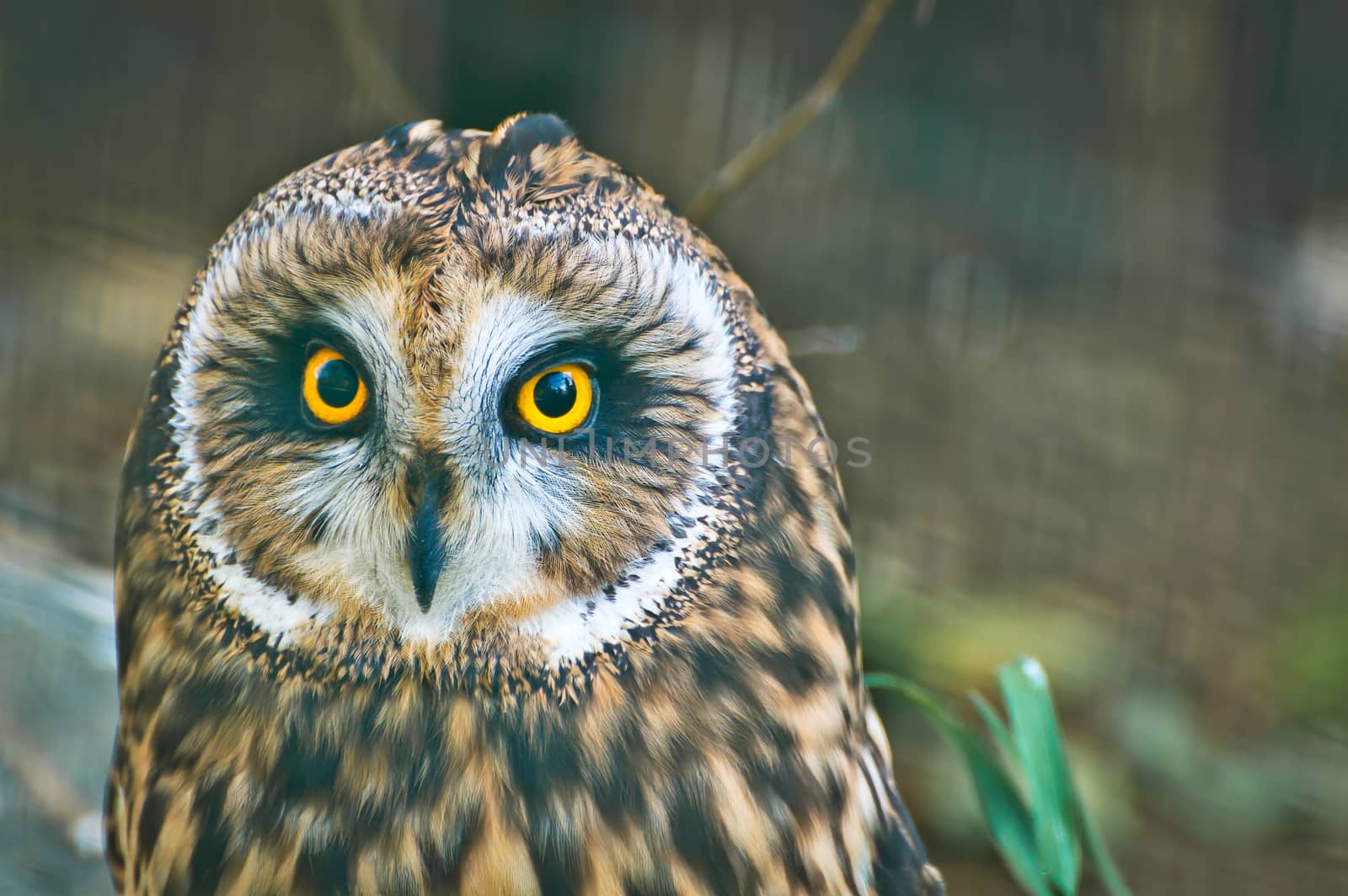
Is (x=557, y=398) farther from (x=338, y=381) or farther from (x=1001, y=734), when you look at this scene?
(x=1001, y=734)

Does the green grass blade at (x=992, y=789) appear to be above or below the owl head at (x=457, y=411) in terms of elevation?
below

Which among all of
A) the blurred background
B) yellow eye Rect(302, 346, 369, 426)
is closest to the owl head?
yellow eye Rect(302, 346, 369, 426)

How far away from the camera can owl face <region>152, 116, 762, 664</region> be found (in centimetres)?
78

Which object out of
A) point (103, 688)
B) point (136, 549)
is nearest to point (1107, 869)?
point (136, 549)

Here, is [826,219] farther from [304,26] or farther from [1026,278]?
[304,26]

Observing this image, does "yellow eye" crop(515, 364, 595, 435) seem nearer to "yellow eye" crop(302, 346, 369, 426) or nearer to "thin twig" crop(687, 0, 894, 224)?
"yellow eye" crop(302, 346, 369, 426)

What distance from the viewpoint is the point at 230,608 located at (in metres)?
0.91

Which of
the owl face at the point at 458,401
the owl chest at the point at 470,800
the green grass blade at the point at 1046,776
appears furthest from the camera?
the green grass blade at the point at 1046,776

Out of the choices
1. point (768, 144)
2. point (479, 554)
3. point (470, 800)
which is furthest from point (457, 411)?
point (768, 144)

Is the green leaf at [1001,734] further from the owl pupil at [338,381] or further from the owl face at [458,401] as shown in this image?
the owl pupil at [338,381]

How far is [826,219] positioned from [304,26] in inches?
51.4

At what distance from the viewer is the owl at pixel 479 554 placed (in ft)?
2.60

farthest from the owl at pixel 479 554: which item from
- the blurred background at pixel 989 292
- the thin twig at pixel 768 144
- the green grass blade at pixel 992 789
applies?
the blurred background at pixel 989 292

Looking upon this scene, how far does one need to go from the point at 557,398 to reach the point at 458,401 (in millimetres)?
82
